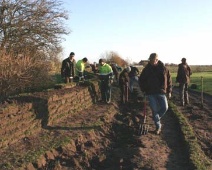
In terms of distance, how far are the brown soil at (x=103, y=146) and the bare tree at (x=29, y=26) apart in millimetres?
15603

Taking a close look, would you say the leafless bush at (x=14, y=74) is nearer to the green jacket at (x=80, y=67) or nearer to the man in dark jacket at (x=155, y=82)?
the green jacket at (x=80, y=67)

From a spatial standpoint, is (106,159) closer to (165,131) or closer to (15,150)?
(15,150)

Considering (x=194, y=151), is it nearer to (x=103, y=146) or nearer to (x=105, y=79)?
(x=103, y=146)

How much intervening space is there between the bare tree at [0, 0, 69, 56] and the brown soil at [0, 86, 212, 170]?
15.6 m

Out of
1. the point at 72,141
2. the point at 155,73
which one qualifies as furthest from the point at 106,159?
the point at 155,73

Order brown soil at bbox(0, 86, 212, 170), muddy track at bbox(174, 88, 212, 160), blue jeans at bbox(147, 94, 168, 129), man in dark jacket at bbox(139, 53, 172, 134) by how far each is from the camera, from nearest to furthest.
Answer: brown soil at bbox(0, 86, 212, 170) → muddy track at bbox(174, 88, 212, 160) → man in dark jacket at bbox(139, 53, 172, 134) → blue jeans at bbox(147, 94, 168, 129)

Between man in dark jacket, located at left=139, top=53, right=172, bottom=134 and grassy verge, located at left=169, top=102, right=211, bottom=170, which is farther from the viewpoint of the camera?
man in dark jacket, located at left=139, top=53, right=172, bottom=134

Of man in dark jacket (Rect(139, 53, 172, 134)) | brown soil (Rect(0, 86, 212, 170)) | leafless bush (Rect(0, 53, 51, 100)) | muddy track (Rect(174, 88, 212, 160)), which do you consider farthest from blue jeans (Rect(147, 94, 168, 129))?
leafless bush (Rect(0, 53, 51, 100))

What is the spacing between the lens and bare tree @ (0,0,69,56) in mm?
28703

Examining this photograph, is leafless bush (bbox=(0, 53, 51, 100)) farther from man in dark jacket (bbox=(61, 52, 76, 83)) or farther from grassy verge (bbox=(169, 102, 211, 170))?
grassy verge (bbox=(169, 102, 211, 170))

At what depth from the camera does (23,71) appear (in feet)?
62.8

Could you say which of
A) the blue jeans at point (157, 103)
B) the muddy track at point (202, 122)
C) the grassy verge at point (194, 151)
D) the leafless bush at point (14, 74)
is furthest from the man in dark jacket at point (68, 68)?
the blue jeans at point (157, 103)

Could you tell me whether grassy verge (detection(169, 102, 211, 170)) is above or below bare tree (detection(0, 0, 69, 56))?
below

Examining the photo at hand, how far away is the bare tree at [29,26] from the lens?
28703 millimetres
